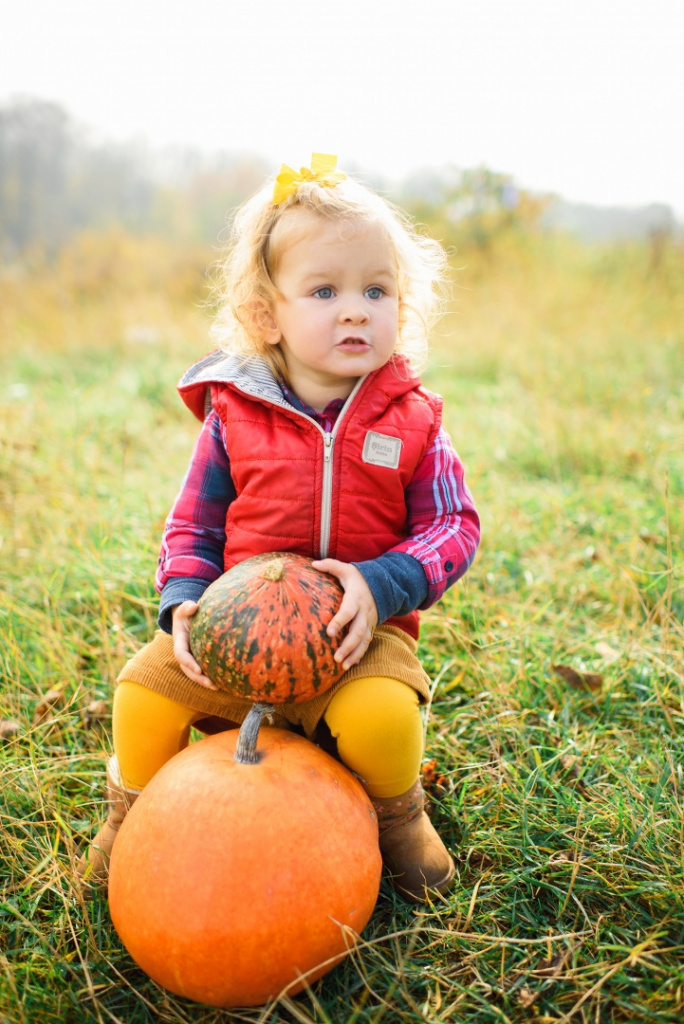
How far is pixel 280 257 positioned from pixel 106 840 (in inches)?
63.5

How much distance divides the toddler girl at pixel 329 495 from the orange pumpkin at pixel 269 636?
55mm

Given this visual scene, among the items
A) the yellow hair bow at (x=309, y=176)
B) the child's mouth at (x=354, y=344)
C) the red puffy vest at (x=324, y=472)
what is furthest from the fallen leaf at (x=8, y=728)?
the yellow hair bow at (x=309, y=176)

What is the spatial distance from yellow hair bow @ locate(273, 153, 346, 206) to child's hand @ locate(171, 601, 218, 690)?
1140mm

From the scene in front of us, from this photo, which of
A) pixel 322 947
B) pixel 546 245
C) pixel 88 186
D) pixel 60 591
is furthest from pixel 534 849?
pixel 88 186

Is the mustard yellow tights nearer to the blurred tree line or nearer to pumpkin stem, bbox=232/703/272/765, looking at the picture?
pumpkin stem, bbox=232/703/272/765

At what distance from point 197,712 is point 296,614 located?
43 cm

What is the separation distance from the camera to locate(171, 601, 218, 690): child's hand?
5.98 ft

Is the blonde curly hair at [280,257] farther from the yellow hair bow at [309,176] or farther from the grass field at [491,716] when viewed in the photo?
the grass field at [491,716]

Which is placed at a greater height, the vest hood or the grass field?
the vest hood

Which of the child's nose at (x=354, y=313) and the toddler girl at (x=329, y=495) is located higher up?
the child's nose at (x=354, y=313)

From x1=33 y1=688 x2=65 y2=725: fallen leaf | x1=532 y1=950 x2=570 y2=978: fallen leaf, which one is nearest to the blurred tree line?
x1=33 y1=688 x2=65 y2=725: fallen leaf

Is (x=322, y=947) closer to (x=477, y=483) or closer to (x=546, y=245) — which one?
(x=477, y=483)

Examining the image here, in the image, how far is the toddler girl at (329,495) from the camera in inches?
73.6

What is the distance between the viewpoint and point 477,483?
4215 millimetres
